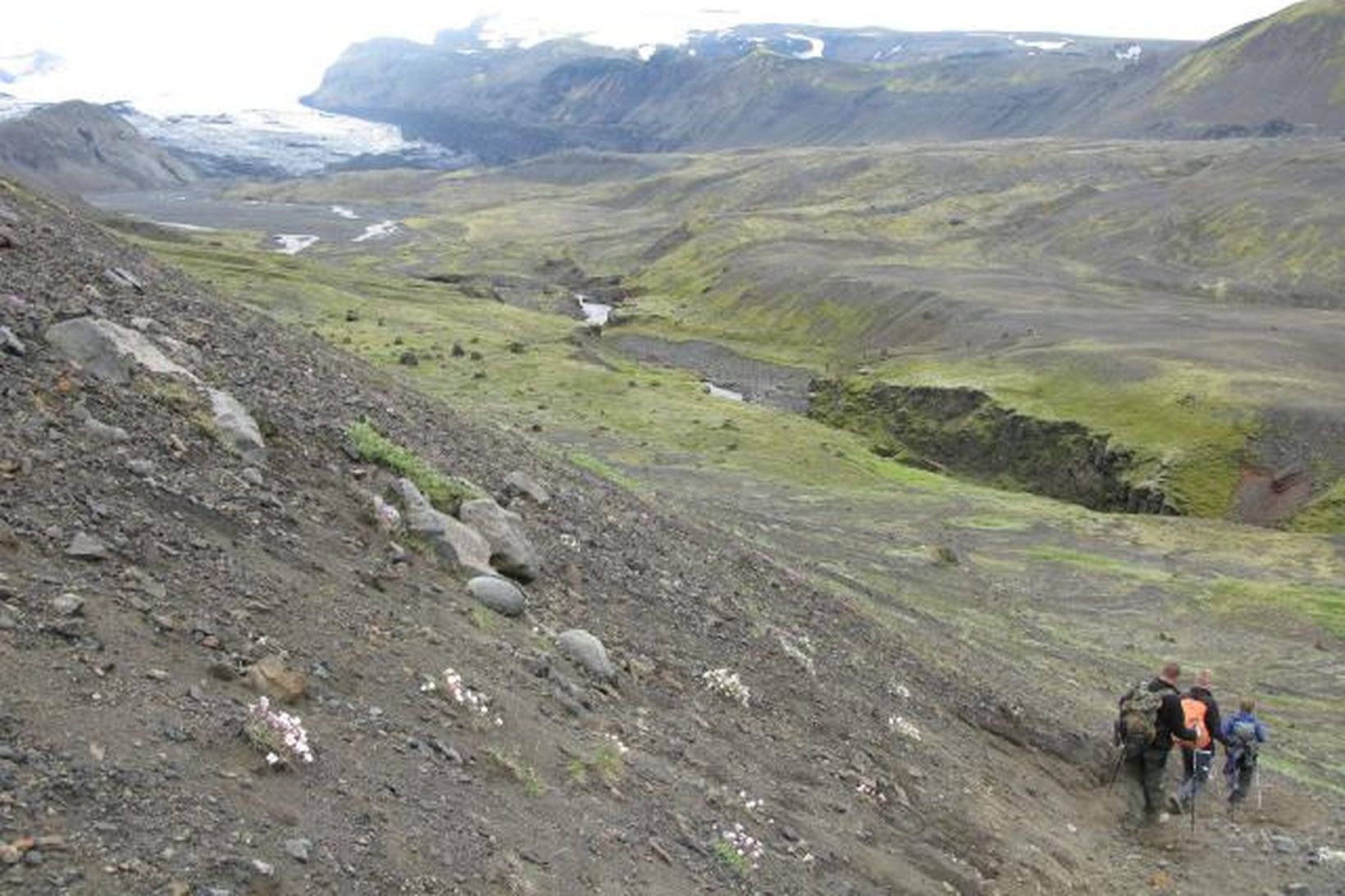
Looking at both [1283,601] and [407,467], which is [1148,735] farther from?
[1283,601]

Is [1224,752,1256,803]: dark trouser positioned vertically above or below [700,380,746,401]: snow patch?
above

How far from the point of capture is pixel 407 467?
18.8 m

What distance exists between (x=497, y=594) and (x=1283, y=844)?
17030mm

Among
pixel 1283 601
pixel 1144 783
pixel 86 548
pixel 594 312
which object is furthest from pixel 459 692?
pixel 594 312

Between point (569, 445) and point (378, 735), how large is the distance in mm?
50487

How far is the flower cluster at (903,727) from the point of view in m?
21.2

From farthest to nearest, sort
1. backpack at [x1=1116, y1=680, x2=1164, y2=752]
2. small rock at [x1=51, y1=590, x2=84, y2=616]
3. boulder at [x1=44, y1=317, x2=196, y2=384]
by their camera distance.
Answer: backpack at [x1=1116, y1=680, x2=1164, y2=752] → boulder at [x1=44, y1=317, x2=196, y2=384] → small rock at [x1=51, y1=590, x2=84, y2=616]

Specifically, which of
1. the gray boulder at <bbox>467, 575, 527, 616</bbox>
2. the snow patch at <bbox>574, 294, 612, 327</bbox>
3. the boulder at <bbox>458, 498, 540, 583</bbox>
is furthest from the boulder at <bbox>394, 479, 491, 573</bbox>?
the snow patch at <bbox>574, 294, 612, 327</bbox>

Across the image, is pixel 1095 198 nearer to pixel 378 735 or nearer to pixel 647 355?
pixel 647 355

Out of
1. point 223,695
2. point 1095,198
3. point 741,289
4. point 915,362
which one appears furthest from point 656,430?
point 1095,198

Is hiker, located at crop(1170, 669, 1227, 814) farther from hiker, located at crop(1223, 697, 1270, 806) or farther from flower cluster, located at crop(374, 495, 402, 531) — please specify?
flower cluster, located at crop(374, 495, 402, 531)

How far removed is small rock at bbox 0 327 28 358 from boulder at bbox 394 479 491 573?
5.14 m

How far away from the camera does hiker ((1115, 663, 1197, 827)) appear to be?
22.1 metres

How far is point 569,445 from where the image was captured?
205 feet
